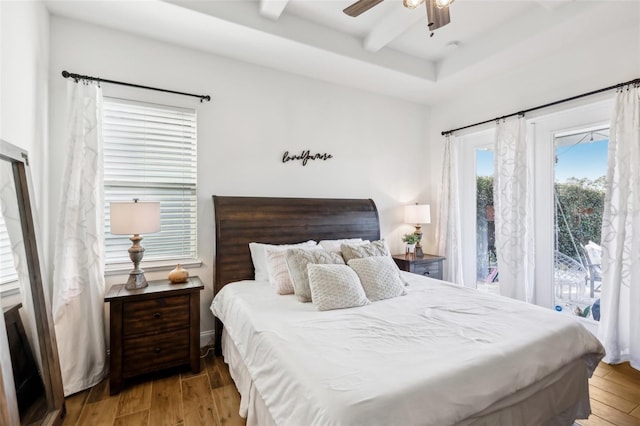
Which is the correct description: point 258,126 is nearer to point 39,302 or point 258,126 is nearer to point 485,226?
point 39,302

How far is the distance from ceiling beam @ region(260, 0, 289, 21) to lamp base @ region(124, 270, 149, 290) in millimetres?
2321

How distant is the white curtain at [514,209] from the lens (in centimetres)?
311

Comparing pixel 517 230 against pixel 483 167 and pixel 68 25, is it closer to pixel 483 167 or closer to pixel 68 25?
pixel 483 167

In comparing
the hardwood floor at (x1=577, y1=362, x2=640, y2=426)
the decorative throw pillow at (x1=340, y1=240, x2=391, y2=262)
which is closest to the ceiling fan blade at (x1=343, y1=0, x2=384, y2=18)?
the decorative throw pillow at (x1=340, y1=240, x2=391, y2=262)

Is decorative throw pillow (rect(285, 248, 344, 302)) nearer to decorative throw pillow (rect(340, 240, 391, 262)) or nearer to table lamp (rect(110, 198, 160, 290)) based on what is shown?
decorative throw pillow (rect(340, 240, 391, 262))

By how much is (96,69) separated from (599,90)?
4.28 meters

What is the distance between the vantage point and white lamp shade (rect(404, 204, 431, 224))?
12.3 ft

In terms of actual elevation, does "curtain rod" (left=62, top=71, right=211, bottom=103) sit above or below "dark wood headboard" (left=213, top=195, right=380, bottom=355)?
above

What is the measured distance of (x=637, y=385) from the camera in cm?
225

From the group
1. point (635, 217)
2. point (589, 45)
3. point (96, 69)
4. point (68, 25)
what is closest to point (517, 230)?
point (635, 217)

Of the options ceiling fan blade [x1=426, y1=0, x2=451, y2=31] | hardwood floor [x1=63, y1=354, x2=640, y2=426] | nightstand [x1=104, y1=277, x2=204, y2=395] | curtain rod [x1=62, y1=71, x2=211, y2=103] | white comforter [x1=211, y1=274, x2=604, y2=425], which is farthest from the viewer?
curtain rod [x1=62, y1=71, x2=211, y2=103]

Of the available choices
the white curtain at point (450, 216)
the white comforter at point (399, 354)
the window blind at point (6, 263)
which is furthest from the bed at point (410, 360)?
the white curtain at point (450, 216)

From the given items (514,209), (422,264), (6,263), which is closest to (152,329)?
(6,263)

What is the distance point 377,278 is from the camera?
2309mm
